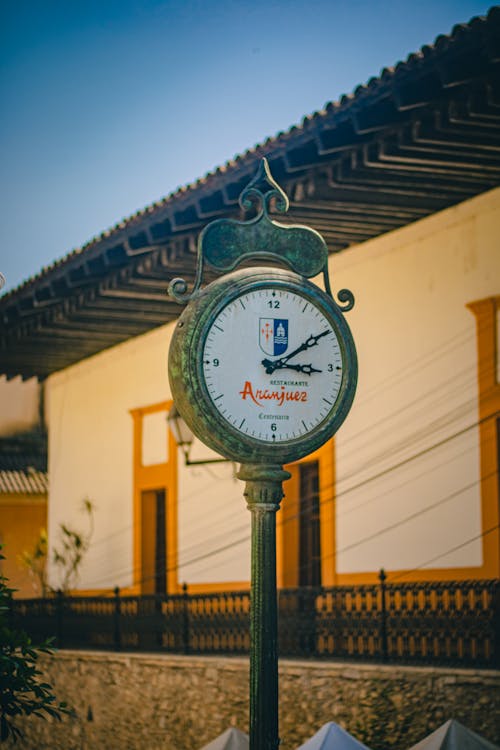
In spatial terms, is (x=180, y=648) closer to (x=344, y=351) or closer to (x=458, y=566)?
(x=458, y=566)

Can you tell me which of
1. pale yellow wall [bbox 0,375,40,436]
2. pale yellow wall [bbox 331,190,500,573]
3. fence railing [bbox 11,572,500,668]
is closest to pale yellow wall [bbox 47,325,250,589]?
fence railing [bbox 11,572,500,668]

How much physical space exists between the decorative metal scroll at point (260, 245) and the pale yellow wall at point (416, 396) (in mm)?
6202

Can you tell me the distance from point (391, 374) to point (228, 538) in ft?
10.7

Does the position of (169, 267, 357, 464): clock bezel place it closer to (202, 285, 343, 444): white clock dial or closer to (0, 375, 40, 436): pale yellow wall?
(202, 285, 343, 444): white clock dial

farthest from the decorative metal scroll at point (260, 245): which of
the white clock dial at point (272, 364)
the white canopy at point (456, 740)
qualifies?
the white canopy at point (456, 740)

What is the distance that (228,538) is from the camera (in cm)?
1372

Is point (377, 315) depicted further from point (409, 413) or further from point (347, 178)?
point (347, 178)

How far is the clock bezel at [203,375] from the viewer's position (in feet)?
13.5

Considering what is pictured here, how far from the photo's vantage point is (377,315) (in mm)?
11703

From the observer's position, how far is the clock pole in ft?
13.3

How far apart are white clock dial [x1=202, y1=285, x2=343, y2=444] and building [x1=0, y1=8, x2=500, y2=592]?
14.0ft

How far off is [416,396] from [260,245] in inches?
275

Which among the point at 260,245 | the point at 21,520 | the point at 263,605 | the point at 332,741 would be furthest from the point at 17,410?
the point at 263,605

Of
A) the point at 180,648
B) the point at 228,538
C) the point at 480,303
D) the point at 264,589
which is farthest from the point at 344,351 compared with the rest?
the point at 228,538
